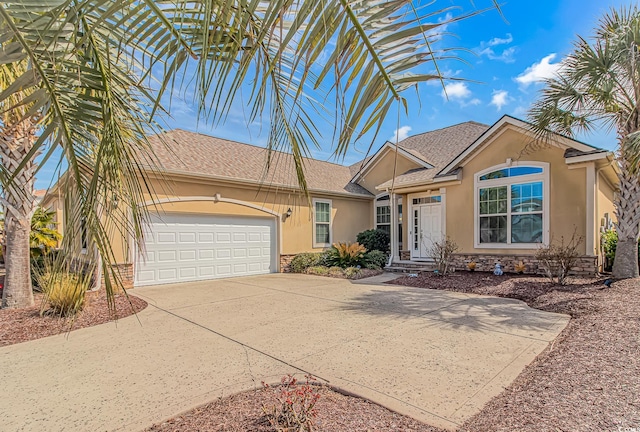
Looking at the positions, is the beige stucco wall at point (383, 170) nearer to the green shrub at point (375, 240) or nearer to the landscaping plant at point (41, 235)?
the green shrub at point (375, 240)

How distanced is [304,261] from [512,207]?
24.6 feet

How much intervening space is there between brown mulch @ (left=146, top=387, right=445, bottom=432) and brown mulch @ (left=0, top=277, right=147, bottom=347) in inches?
98.4

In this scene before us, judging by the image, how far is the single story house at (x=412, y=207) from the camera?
31.5 ft

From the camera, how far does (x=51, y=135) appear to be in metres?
2.12

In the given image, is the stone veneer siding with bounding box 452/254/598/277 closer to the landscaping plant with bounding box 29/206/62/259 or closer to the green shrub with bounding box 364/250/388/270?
the green shrub with bounding box 364/250/388/270

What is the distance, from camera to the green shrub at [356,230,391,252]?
14.8m

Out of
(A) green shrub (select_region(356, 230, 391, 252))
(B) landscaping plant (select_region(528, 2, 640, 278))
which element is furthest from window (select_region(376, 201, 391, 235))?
(B) landscaping plant (select_region(528, 2, 640, 278))

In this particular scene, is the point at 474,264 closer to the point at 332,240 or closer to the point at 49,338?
the point at 332,240

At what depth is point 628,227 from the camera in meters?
8.33

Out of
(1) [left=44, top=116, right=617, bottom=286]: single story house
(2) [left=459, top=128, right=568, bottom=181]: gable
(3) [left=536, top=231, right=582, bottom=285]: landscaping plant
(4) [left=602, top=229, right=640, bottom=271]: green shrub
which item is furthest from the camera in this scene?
(4) [left=602, top=229, right=640, bottom=271]: green shrub

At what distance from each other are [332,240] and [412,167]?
15.9ft

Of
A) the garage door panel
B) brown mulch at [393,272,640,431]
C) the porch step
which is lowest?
the porch step

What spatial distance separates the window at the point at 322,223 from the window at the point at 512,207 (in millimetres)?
6164

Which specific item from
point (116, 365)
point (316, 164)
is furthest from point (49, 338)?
point (316, 164)
